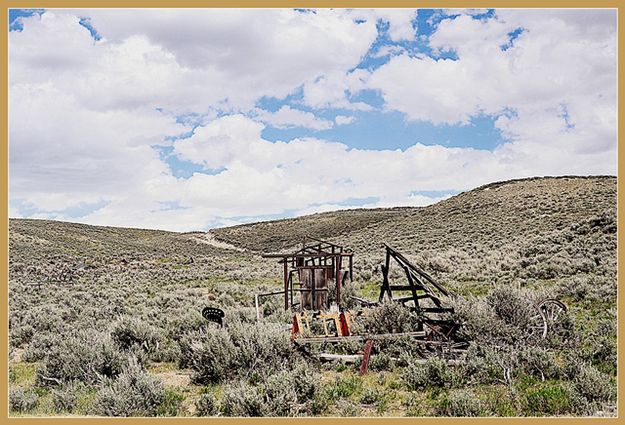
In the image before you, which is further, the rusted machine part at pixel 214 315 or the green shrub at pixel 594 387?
the rusted machine part at pixel 214 315

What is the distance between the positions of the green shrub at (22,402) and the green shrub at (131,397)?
4.50 ft

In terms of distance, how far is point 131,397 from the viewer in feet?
25.4

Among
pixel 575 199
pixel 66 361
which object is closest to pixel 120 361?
pixel 66 361

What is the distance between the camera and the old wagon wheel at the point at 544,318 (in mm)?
11156

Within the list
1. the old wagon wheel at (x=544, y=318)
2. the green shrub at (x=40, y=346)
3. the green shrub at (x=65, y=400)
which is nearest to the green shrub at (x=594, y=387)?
the old wagon wheel at (x=544, y=318)

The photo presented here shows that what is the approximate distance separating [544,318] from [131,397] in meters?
8.63

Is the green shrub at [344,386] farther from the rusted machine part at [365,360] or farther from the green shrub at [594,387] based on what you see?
the green shrub at [594,387]

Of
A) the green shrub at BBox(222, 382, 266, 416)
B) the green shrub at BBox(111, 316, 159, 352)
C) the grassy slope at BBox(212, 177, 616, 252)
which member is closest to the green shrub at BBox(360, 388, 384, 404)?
the green shrub at BBox(222, 382, 266, 416)

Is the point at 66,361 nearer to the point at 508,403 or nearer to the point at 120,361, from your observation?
the point at 120,361

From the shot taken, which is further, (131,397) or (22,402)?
(22,402)

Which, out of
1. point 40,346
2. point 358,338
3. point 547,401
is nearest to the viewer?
point 547,401

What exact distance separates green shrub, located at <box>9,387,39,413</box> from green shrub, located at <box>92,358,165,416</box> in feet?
4.50

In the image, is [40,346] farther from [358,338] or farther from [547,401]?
[547,401]

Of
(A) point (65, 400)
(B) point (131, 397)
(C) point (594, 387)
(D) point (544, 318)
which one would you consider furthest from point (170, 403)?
(D) point (544, 318)
